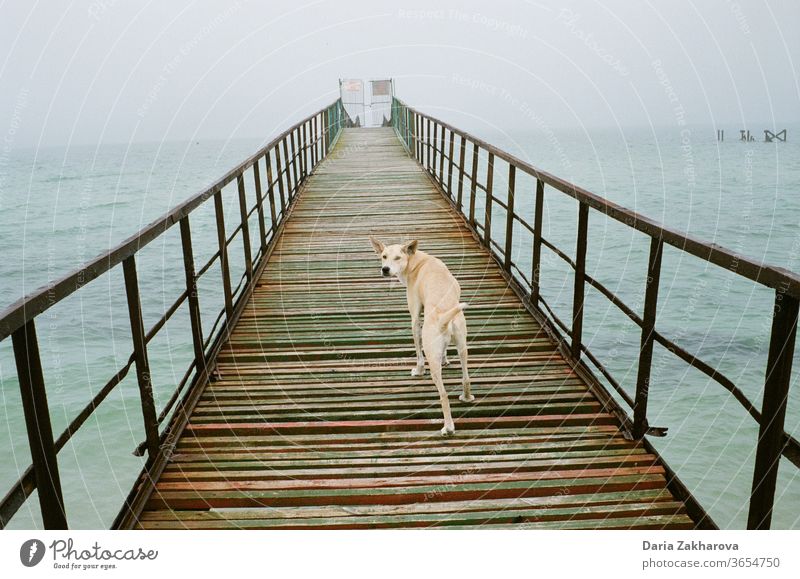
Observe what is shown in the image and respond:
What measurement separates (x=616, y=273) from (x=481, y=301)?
53.7 ft

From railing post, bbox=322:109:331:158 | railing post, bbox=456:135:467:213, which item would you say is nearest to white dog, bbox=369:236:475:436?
railing post, bbox=456:135:467:213

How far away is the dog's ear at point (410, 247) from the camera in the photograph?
14.8 ft

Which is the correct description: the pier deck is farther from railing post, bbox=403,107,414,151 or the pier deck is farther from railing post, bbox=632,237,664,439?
railing post, bbox=403,107,414,151

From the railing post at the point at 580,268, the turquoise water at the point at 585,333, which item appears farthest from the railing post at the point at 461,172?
the railing post at the point at 580,268

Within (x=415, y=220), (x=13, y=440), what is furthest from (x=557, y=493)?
(x=13, y=440)

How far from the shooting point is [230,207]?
121ft

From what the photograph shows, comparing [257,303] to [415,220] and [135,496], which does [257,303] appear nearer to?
[135,496]

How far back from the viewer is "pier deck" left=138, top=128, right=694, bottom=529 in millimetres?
3045

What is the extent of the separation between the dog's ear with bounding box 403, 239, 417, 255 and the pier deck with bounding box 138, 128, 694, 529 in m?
0.87

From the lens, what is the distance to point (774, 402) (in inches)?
86.8

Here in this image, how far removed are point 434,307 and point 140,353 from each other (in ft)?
5.75

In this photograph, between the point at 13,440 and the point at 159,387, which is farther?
the point at 159,387

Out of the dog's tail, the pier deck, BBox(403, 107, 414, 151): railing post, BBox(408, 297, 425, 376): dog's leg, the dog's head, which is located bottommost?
the pier deck

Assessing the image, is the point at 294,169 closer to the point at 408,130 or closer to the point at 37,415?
the point at 408,130
